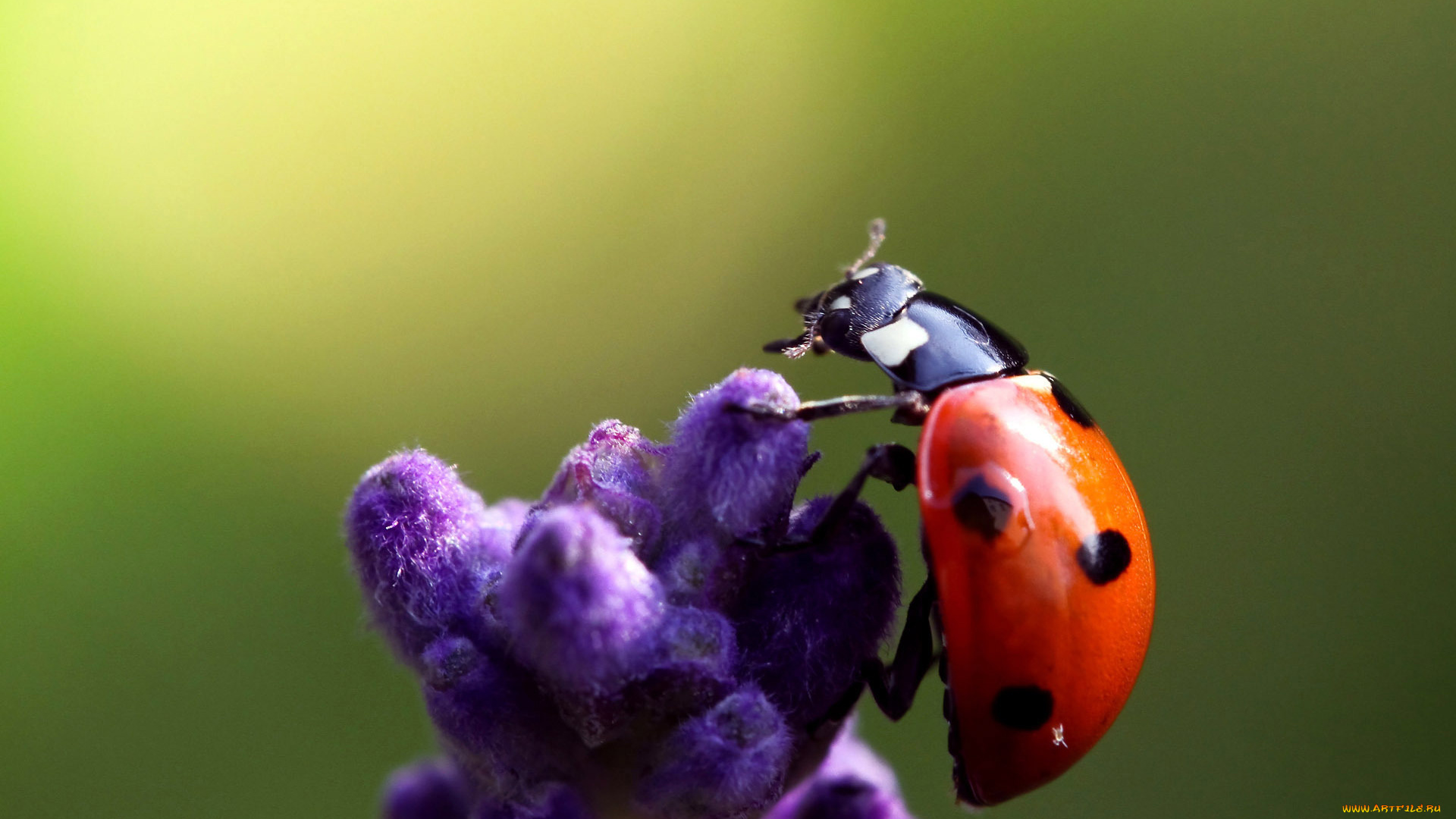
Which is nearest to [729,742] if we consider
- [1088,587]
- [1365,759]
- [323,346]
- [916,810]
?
[1088,587]

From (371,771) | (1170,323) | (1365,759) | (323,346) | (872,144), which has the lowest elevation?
(1365,759)

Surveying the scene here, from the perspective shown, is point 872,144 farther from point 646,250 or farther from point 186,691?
point 186,691

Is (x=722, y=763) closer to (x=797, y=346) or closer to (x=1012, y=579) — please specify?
(x=1012, y=579)

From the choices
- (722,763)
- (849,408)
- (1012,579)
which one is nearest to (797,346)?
(849,408)

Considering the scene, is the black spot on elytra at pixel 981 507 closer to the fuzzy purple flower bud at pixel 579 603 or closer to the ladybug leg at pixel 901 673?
the ladybug leg at pixel 901 673

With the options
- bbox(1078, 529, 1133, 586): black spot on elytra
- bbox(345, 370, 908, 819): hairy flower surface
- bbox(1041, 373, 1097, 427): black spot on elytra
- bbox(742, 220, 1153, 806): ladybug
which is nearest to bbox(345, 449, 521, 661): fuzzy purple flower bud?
bbox(345, 370, 908, 819): hairy flower surface

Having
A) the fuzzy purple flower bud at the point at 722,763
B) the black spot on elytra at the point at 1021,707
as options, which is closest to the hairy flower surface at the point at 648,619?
the fuzzy purple flower bud at the point at 722,763

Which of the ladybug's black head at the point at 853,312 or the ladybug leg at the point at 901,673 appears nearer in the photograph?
the ladybug leg at the point at 901,673

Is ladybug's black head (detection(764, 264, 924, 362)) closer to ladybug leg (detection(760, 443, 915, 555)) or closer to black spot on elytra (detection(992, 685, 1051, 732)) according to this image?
ladybug leg (detection(760, 443, 915, 555))
